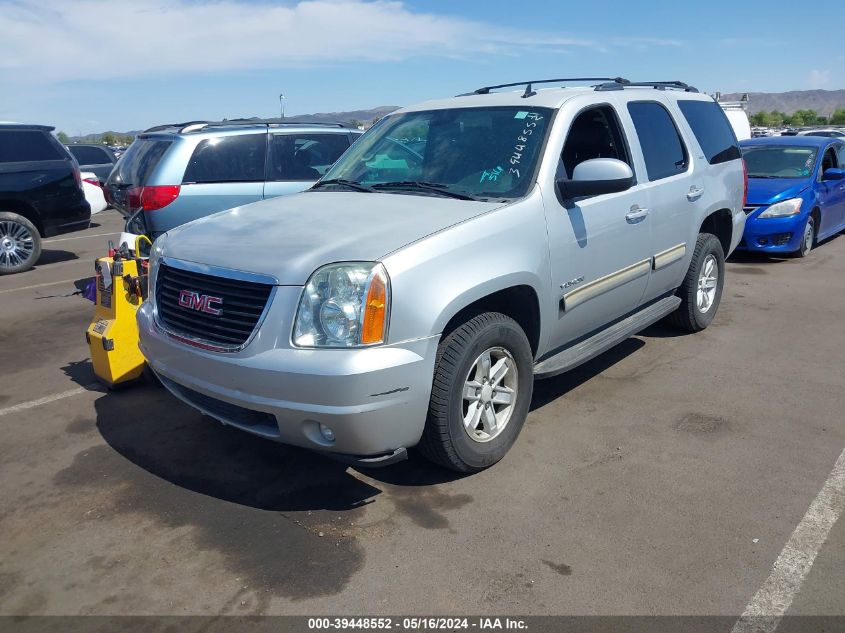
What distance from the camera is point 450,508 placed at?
3.53 meters

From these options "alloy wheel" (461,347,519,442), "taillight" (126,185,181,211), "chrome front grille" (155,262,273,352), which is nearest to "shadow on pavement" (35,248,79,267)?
"taillight" (126,185,181,211)

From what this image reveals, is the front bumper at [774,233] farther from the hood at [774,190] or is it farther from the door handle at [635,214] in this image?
the door handle at [635,214]

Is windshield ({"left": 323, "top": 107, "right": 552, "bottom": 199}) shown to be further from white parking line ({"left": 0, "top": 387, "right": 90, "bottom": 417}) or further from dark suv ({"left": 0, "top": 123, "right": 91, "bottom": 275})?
dark suv ({"left": 0, "top": 123, "right": 91, "bottom": 275})

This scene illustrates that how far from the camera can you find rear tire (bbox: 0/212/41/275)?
33.2 ft

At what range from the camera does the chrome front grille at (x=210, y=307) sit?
3318 millimetres

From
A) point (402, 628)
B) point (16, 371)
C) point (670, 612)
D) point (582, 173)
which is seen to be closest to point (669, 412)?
point (582, 173)

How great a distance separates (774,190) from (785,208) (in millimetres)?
297

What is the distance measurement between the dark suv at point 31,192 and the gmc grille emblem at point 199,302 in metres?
8.01

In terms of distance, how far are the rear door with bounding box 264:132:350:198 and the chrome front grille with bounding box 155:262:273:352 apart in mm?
3786

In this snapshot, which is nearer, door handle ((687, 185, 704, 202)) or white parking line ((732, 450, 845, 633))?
white parking line ((732, 450, 845, 633))

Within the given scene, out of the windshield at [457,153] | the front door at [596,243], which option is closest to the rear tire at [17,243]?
the windshield at [457,153]

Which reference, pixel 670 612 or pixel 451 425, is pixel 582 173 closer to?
pixel 451 425

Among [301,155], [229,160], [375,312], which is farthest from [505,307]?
[301,155]

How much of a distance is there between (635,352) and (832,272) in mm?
4623
